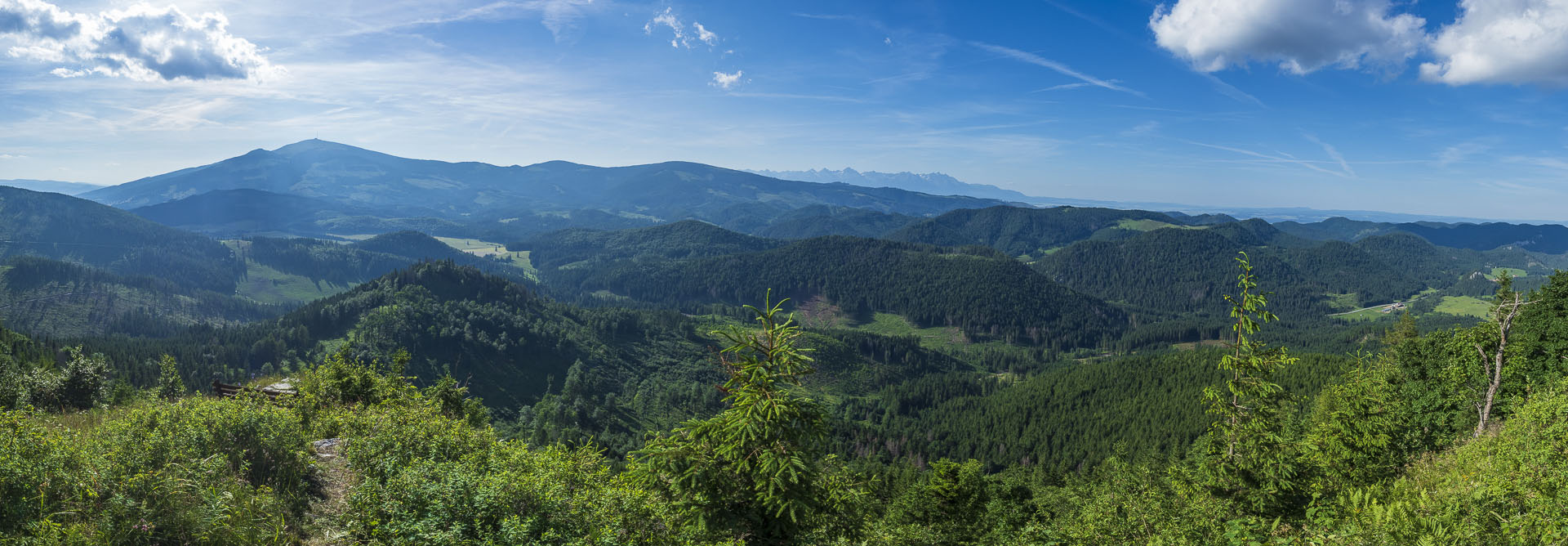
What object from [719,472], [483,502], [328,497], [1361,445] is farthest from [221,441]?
[1361,445]

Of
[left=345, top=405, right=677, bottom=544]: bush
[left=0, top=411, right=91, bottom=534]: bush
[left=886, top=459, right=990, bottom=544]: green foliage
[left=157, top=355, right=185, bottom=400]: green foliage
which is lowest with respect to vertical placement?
[left=886, top=459, right=990, bottom=544]: green foliage

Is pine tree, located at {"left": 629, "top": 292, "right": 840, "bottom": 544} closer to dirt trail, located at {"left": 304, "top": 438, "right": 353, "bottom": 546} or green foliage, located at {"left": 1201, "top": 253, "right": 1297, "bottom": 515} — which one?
dirt trail, located at {"left": 304, "top": 438, "right": 353, "bottom": 546}

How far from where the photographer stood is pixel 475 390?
7367 inches

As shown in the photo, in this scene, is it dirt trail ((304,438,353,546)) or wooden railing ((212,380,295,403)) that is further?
wooden railing ((212,380,295,403))

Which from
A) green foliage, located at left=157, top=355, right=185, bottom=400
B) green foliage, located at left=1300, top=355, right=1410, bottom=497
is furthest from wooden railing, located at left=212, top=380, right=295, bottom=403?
green foliage, located at left=1300, top=355, right=1410, bottom=497

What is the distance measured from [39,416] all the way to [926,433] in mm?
193482

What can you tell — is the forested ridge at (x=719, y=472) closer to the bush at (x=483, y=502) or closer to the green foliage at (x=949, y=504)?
the bush at (x=483, y=502)

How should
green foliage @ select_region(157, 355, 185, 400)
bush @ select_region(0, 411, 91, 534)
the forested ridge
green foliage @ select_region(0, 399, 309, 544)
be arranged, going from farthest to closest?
green foliage @ select_region(157, 355, 185, 400) → the forested ridge → green foliage @ select_region(0, 399, 309, 544) → bush @ select_region(0, 411, 91, 534)

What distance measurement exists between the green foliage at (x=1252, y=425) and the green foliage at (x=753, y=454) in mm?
18481

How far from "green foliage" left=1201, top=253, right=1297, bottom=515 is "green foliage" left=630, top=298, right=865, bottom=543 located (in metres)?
18.5

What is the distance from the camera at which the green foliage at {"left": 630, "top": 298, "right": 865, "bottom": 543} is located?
18.3 meters

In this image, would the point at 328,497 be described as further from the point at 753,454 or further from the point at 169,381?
the point at 169,381

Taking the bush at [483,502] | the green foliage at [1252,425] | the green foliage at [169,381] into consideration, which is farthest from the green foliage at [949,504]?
the green foliage at [169,381]

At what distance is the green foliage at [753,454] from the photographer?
18.3m
